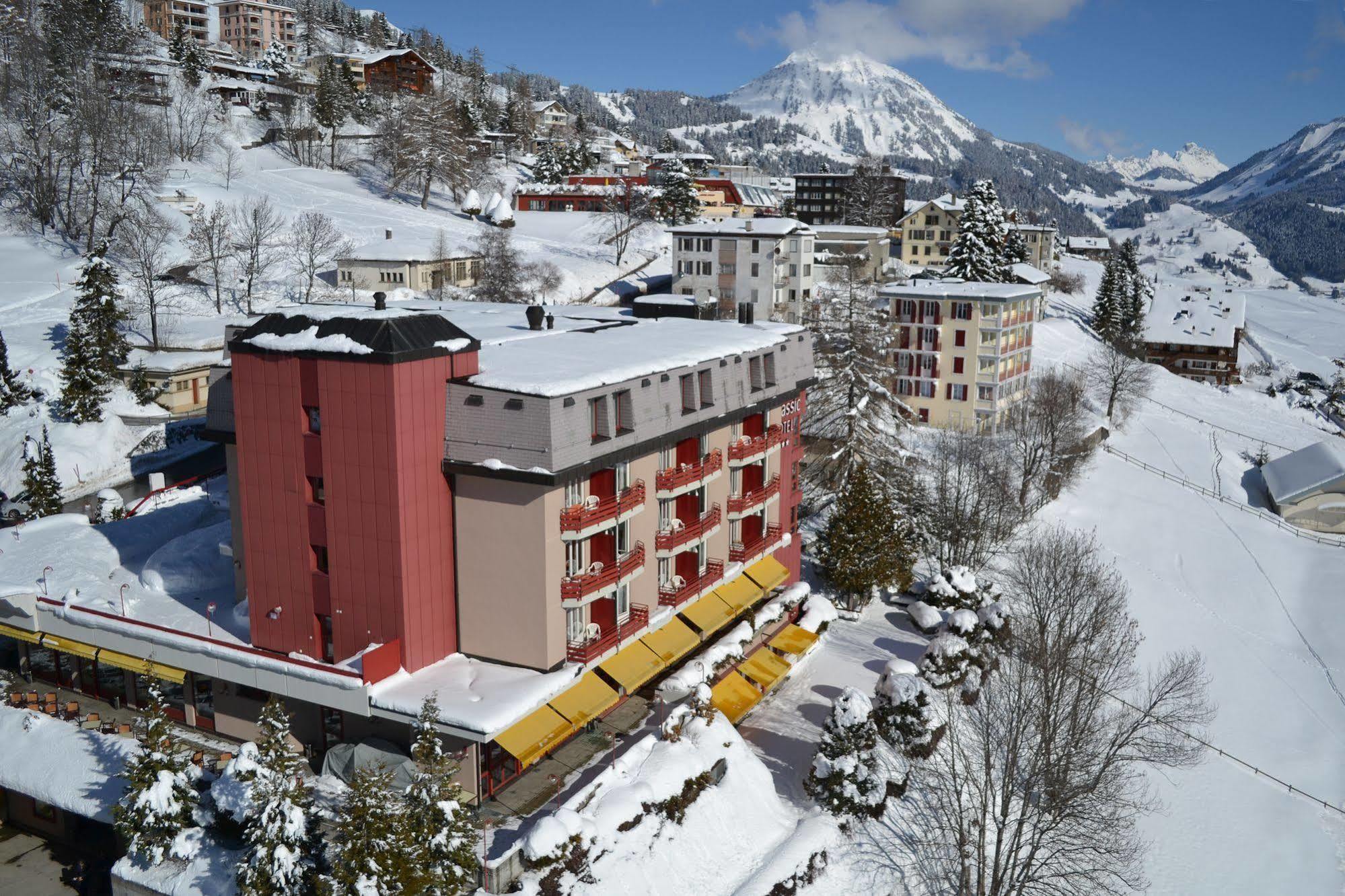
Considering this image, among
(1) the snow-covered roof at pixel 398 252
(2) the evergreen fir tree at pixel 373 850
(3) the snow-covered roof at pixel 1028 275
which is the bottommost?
(2) the evergreen fir tree at pixel 373 850

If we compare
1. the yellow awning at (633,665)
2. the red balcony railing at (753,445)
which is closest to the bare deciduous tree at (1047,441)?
the red balcony railing at (753,445)

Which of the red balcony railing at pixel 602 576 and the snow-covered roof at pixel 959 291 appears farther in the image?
the snow-covered roof at pixel 959 291

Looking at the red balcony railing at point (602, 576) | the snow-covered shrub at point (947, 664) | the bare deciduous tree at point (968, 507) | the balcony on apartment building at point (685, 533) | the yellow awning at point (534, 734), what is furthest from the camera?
the bare deciduous tree at point (968, 507)

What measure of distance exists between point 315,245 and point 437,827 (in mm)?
74967

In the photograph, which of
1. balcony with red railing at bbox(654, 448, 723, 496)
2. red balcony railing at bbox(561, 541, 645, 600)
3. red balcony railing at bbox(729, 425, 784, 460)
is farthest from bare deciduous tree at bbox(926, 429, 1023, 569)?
red balcony railing at bbox(561, 541, 645, 600)

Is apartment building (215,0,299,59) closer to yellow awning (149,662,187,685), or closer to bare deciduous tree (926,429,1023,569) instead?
bare deciduous tree (926,429,1023,569)

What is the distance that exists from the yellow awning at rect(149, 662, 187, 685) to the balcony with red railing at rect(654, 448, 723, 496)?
49.5 feet

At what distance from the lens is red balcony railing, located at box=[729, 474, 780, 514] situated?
121 feet

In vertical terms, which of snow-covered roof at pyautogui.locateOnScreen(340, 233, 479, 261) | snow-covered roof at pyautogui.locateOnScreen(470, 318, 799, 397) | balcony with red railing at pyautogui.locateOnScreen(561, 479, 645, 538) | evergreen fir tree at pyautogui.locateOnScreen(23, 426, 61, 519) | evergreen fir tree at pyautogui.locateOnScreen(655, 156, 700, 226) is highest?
evergreen fir tree at pyautogui.locateOnScreen(655, 156, 700, 226)

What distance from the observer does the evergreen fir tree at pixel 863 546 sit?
42281 millimetres

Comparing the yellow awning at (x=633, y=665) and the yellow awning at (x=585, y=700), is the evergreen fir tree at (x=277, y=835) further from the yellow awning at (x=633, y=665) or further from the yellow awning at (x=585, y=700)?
the yellow awning at (x=633, y=665)

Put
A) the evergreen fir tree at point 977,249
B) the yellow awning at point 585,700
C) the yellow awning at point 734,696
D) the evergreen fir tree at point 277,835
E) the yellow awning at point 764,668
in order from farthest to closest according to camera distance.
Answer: the evergreen fir tree at point 977,249 < the yellow awning at point 764,668 < the yellow awning at point 734,696 < the yellow awning at point 585,700 < the evergreen fir tree at point 277,835

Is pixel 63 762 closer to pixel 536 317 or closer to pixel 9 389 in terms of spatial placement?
pixel 536 317

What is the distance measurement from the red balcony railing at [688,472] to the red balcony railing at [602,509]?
1196 mm
